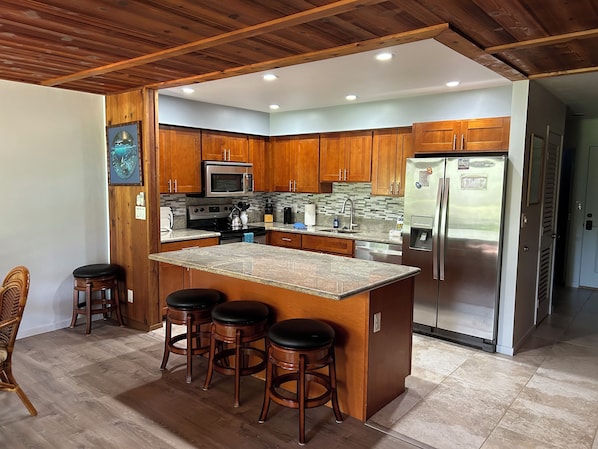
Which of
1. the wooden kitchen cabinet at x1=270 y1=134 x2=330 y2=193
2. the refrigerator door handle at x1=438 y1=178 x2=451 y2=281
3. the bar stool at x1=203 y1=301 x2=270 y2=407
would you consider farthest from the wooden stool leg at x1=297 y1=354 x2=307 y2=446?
the wooden kitchen cabinet at x1=270 y1=134 x2=330 y2=193

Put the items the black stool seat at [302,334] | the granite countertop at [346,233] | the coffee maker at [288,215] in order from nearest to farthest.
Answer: the black stool seat at [302,334]
the granite countertop at [346,233]
the coffee maker at [288,215]

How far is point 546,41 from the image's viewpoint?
Result: 250cm

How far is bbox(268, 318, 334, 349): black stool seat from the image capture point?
7.93 feet

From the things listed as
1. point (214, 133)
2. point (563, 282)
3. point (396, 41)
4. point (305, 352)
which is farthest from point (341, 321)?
point (563, 282)

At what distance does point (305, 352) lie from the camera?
2430mm

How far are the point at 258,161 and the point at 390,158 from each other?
193 centimetres

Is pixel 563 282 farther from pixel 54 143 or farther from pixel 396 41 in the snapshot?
pixel 54 143

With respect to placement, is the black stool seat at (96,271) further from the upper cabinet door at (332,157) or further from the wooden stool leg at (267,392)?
the upper cabinet door at (332,157)

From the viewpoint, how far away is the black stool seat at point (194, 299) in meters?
3.08

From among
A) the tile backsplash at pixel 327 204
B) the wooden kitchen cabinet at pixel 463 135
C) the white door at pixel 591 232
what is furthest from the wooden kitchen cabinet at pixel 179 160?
the white door at pixel 591 232

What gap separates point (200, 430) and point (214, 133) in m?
3.68

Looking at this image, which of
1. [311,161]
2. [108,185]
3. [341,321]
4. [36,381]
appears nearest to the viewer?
[341,321]

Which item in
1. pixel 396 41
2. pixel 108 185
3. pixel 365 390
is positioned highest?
pixel 396 41

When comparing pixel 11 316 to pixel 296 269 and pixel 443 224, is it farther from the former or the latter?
pixel 443 224
